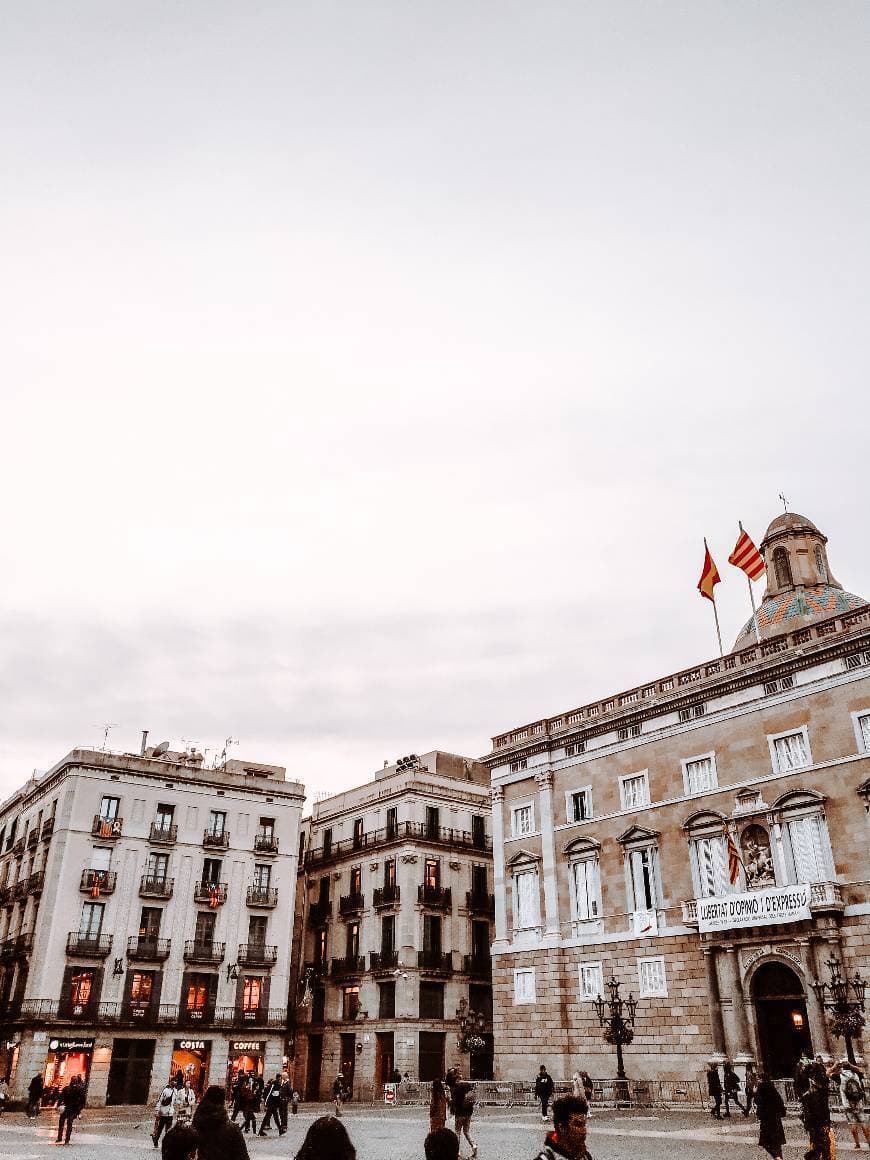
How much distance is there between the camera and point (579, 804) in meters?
40.9

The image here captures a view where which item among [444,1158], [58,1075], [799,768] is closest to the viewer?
[444,1158]

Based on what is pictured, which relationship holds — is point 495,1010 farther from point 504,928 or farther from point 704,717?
point 704,717

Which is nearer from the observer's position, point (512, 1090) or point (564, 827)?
point (512, 1090)

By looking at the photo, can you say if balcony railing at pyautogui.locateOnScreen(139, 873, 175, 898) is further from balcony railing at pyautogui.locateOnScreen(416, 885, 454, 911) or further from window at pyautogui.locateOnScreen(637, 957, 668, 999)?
window at pyautogui.locateOnScreen(637, 957, 668, 999)

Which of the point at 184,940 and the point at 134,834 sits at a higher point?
the point at 134,834

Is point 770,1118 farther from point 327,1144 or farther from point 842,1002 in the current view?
point 842,1002

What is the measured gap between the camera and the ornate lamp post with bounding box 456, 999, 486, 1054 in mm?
41469

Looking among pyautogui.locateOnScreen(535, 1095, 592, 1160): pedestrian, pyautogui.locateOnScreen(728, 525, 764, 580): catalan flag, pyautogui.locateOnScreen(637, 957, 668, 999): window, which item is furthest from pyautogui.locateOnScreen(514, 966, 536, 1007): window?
pyautogui.locateOnScreen(535, 1095, 592, 1160): pedestrian

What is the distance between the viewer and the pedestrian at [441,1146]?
253 inches

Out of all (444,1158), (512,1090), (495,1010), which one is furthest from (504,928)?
(444,1158)

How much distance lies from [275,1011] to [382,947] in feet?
20.7

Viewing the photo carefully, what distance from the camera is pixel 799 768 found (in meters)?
33.3

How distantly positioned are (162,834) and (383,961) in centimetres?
1336

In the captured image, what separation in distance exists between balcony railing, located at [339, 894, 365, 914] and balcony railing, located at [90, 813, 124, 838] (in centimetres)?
1336
